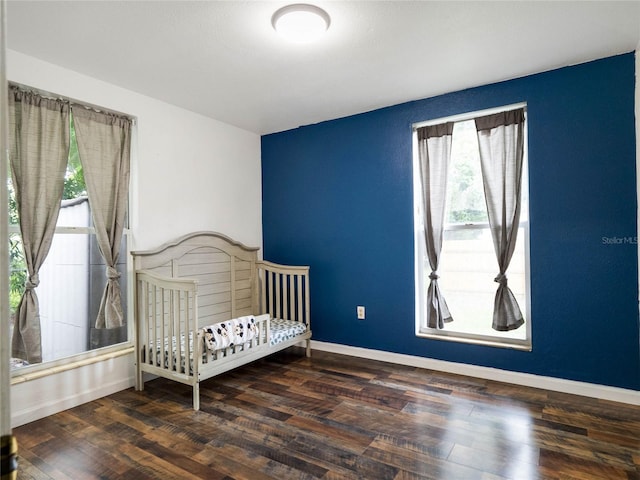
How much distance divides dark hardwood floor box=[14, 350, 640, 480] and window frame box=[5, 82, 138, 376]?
293mm

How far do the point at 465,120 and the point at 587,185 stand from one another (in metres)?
1.00

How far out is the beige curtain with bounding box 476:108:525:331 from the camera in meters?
2.73

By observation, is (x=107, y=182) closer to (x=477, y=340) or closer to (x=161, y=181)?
(x=161, y=181)

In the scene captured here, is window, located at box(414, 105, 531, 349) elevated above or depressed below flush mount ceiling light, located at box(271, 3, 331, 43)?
below

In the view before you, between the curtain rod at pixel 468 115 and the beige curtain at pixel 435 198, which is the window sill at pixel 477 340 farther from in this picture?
the curtain rod at pixel 468 115

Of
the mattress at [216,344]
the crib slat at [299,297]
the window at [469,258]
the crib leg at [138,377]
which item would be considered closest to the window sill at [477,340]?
the window at [469,258]

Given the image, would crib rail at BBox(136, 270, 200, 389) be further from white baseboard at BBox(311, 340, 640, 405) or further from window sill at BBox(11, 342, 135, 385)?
white baseboard at BBox(311, 340, 640, 405)

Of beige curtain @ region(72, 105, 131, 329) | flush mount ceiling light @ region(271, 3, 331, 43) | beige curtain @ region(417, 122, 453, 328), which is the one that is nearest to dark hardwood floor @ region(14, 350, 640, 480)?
beige curtain @ region(417, 122, 453, 328)

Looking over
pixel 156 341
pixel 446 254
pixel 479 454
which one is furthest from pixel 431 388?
pixel 156 341

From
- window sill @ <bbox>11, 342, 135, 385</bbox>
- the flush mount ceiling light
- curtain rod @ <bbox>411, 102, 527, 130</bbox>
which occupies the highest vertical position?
the flush mount ceiling light

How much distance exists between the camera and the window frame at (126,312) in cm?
230

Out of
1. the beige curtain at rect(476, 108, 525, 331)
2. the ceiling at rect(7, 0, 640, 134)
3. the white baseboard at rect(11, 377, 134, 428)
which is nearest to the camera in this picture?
the ceiling at rect(7, 0, 640, 134)

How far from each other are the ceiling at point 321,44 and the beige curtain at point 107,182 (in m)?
0.33

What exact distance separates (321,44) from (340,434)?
2244 mm
